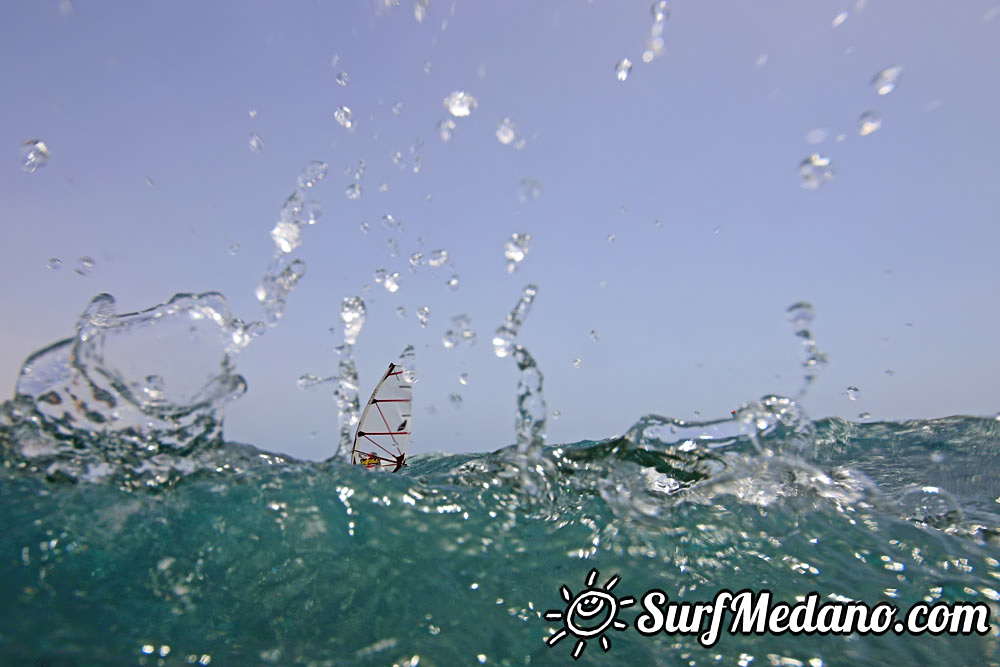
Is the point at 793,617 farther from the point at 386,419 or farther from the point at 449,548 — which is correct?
the point at 386,419

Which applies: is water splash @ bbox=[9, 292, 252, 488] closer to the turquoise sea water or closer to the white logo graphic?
the turquoise sea water

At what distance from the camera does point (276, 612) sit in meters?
2.74

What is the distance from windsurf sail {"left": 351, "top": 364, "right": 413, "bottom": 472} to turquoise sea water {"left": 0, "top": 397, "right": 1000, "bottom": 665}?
315 inches

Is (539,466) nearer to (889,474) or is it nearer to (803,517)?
(803,517)

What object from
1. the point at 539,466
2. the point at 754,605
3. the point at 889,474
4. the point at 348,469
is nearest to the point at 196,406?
the point at 348,469

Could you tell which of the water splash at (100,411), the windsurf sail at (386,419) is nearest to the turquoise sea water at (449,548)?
the water splash at (100,411)

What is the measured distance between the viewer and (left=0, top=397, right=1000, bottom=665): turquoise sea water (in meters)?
2.56

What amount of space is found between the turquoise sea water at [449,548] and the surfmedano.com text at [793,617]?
0.24 ft

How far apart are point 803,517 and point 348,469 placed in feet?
11.3

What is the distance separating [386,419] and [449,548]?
959 centimetres

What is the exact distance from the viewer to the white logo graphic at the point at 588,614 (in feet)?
9.04

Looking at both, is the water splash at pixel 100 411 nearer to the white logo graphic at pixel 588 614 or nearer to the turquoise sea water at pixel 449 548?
the turquoise sea water at pixel 449 548

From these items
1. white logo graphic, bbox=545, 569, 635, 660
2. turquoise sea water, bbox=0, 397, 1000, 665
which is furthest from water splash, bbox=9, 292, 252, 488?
white logo graphic, bbox=545, 569, 635, 660

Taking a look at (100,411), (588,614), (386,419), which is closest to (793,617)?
(588,614)
